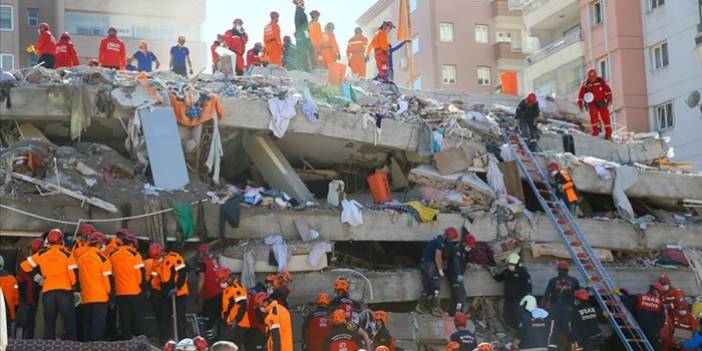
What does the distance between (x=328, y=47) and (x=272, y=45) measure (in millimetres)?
1592

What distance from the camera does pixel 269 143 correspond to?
69.8ft

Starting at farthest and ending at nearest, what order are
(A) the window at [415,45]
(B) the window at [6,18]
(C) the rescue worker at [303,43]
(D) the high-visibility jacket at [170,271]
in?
(A) the window at [415,45] < (B) the window at [6,18] < (C) the rescue worker at [303,43] < (D) the high-visibility jacket at [170,271]

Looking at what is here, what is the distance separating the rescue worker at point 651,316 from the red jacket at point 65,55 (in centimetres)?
1303

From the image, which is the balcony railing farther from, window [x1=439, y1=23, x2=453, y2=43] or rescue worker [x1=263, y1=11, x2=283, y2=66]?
rescue worker [x1=263, y1=11, x2=283, y2=66]

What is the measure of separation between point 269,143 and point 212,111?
6.89 feet

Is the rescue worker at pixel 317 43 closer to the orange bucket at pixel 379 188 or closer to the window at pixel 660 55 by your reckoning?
the orange bucket at pixel 379 188

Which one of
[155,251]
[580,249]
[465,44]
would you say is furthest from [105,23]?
[155,251]

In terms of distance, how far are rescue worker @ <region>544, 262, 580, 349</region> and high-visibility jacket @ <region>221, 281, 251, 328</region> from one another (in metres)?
5.55

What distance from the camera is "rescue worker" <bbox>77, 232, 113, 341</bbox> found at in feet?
47.4

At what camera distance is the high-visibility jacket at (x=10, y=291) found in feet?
47.9

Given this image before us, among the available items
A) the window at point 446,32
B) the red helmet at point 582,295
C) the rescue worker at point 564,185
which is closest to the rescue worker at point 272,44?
the rescue worker at point 564,185

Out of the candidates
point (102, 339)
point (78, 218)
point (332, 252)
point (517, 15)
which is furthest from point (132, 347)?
point (517, 15)

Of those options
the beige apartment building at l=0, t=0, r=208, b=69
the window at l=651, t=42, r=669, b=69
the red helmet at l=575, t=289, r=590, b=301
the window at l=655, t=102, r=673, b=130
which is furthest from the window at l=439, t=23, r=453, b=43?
the red helmet at l=575, t=289, r=590, b=301

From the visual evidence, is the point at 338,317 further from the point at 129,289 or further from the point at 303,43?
the point at 303,43
